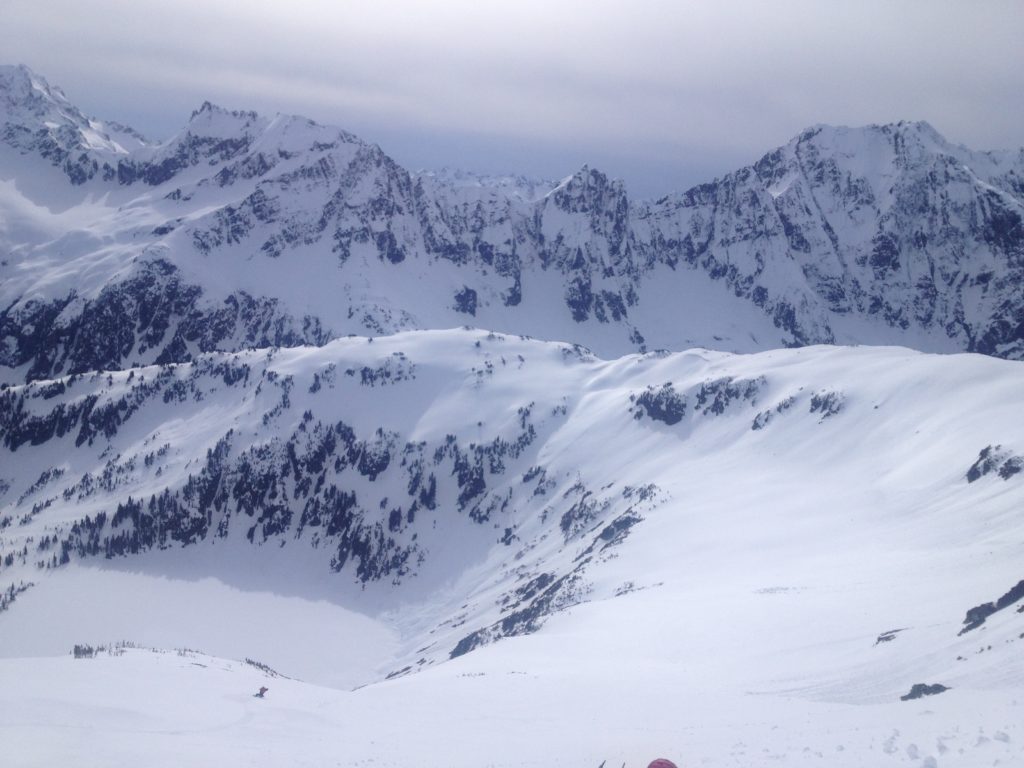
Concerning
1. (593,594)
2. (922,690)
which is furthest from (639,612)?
(922,690)

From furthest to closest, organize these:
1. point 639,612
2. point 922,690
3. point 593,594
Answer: point 593,594 → point 639,612 → point 922,690

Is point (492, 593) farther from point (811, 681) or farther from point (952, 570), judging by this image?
point (811, 681)

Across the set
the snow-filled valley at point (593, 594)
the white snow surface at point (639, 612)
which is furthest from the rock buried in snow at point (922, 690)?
the white snow surface at point (639, 612)

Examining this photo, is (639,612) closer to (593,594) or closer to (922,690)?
(593,594)

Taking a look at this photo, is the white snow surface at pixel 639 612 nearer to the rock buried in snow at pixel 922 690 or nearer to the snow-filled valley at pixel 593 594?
the snow-filled valley at pixel 593 594

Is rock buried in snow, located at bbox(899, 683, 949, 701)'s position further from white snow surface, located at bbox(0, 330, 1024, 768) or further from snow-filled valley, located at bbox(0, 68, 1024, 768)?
white snow surface, located at bbox(0, 330, 1024, 768)

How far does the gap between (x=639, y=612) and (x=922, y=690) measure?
4400cm

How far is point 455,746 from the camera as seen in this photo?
1537 inches

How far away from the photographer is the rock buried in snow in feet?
121

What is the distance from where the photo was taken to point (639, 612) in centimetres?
8075

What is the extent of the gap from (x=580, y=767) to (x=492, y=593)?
12129 centimetres

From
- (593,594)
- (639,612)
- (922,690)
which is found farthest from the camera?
(593,594)

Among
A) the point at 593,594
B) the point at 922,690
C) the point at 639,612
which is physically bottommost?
the point at 593,594

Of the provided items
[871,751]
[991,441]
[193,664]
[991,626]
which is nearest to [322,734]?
[193,664]
